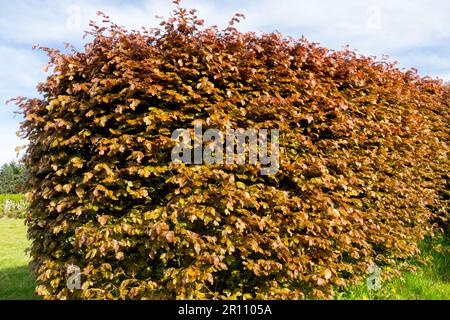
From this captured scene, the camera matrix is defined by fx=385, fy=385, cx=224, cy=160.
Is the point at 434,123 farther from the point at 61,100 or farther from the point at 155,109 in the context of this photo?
the point at 61,100

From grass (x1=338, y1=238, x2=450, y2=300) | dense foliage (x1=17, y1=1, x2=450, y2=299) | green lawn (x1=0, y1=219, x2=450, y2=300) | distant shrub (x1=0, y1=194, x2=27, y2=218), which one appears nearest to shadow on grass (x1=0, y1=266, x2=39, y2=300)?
green lawn (x1=0, y1=219, x2=450, y2=300)

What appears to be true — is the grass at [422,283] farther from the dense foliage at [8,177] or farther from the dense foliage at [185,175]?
the dense foliage at [8,177]

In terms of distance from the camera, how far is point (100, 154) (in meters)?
3.69

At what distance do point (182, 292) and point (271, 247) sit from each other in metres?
0.97

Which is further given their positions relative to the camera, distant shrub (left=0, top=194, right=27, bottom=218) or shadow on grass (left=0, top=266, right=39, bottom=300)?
distant shrub (left=0, top=194, right=27, bottom=218)

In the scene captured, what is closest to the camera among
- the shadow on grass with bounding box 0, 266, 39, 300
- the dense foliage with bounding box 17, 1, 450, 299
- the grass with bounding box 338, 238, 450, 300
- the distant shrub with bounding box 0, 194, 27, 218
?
the dense foliage with bounding box 17, 1, 450, 299

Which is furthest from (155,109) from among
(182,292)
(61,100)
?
(182,292)

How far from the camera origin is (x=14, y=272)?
283 inches

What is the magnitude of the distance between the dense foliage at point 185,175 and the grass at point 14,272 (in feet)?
5.46

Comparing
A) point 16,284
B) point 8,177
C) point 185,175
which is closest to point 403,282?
point 185,175

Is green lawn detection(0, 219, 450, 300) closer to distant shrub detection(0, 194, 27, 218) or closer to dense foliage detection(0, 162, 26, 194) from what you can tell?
distant shrub detection(0, 194, 27, 218)

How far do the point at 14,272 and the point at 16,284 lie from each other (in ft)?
3.30

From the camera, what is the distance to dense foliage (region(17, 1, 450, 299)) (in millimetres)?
3680

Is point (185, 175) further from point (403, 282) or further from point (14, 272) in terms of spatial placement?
point (14, 272)
